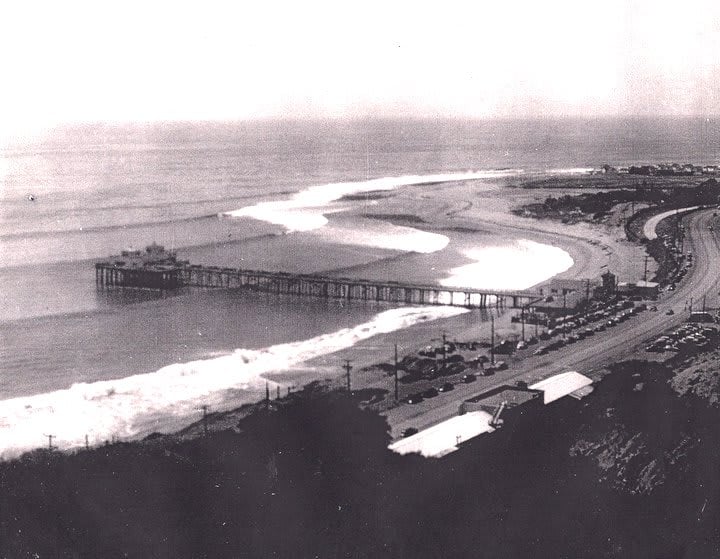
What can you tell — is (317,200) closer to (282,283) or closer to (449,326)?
(282,283)

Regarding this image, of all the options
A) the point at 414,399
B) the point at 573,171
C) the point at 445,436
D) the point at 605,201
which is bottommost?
the point at 414,399

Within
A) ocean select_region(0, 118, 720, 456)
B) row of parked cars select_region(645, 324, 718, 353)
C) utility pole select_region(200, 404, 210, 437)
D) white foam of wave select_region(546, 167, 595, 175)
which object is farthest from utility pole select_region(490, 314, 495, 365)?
white foam of wave select_region(546, 167, 595, 175)

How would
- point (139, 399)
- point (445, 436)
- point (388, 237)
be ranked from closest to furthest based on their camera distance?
point (445, 436)
point (139, 399)
point (388, 237)

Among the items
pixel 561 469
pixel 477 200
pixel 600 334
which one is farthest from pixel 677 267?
pixel 477 200

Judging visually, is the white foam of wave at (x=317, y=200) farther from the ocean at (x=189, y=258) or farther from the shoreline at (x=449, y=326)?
the shoreline at (x=449, y=326)

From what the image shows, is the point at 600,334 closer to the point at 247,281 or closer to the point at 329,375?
the point at 329,375

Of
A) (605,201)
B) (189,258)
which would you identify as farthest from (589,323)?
(605,201)

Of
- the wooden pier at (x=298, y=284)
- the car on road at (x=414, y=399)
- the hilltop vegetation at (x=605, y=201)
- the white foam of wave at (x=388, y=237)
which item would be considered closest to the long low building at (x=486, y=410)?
the car on road at (x=414, y=399)
